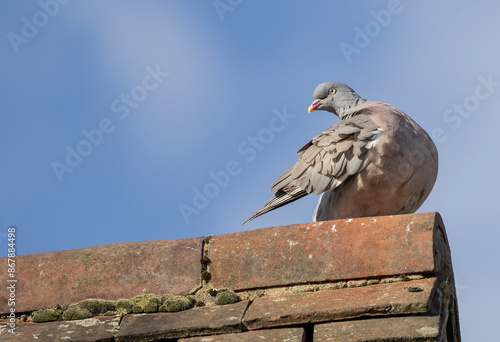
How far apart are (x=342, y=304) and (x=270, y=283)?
0.44 metres

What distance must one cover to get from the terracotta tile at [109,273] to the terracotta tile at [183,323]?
0.68ft

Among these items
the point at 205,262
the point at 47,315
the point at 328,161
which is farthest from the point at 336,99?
the point at 47,315

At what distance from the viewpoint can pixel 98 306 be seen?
3.62 metres

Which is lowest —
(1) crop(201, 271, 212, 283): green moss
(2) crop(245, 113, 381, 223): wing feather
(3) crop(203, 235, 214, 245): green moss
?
(1) crop(201, 271, 212, 283): green moss

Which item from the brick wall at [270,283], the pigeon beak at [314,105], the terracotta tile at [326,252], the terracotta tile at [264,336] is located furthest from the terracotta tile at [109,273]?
the pigeon beak at [314,105]

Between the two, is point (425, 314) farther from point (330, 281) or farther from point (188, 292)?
point (188, 292)

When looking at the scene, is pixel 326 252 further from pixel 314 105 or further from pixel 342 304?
→ pixel 314 105

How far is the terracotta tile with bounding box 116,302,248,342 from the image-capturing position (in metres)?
3.27

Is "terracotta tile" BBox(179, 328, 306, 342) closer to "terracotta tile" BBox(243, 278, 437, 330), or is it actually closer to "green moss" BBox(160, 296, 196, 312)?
"terracotta tile" BBox(243, 278, 437, 330)

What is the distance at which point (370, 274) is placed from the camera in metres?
3.42

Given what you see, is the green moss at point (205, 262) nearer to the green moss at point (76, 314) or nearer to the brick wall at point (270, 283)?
the brick wall at point (270, 283)

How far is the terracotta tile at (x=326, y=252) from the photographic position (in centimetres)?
342

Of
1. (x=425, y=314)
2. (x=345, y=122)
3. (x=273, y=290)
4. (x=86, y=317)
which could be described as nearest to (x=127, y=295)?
(x=86, y=317)

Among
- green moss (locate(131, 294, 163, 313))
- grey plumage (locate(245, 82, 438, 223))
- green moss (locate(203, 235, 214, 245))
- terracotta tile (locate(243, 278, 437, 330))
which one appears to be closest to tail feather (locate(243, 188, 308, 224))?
grey plumage (locate(245, 82, 438, 223))
